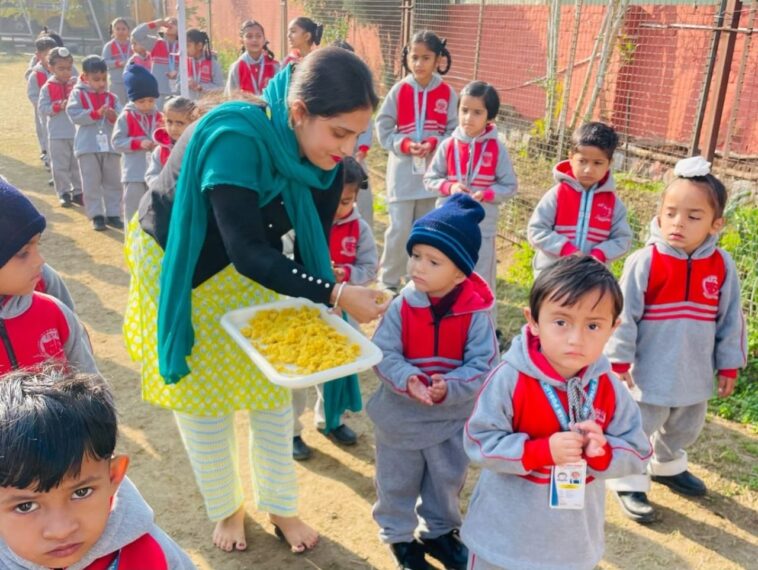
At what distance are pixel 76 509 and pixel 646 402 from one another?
2519mm

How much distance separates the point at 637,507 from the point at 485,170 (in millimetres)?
2355

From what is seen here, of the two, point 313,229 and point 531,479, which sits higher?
point 313,229

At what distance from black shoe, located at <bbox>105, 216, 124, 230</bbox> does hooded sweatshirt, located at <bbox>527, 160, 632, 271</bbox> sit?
4.86 m

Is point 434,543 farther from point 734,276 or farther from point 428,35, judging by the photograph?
point 428,35

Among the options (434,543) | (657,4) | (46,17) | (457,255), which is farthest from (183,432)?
(46,17)

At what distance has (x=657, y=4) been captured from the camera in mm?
6922

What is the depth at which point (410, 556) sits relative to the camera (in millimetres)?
2754

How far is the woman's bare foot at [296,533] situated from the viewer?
2874 millimetres

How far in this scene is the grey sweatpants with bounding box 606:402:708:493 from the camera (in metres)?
3.18

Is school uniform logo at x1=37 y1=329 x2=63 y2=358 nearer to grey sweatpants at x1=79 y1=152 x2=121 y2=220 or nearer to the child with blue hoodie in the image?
the child with blue hoodie

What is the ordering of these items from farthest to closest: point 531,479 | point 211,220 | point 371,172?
point 371,172 < point 211,220 < point 531,479

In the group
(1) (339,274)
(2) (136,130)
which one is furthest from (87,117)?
(1) (339,274)

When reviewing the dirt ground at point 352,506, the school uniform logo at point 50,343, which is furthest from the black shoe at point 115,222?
the school uniform logo at point 50,343

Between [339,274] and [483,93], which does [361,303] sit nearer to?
[339,274]
